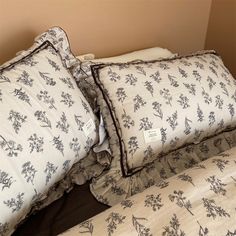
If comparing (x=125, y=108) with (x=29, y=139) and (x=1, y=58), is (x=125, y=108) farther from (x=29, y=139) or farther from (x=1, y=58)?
(x=1, y=58)

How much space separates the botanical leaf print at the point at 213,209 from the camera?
85 cm

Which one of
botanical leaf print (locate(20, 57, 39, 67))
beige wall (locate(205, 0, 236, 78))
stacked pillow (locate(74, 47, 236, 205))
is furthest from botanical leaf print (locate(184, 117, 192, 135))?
beige wall (locate(205, 0, 236, 78))

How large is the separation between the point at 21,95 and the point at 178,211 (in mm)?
495

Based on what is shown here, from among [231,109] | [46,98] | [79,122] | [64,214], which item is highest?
[46,98]

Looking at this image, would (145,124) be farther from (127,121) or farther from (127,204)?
(127,204)

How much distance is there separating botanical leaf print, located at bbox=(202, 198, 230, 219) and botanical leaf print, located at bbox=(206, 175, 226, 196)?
45mm

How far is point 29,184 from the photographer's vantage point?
0.90m

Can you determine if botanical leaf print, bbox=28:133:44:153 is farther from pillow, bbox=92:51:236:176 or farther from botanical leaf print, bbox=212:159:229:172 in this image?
botanical leaf print, bbox=212:159:229:172

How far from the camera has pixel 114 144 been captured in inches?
46.3

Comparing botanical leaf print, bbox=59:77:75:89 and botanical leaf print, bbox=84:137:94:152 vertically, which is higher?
botanical leaf print, bbox=59:77:75:89

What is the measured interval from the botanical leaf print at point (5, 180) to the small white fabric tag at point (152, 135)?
0.46m

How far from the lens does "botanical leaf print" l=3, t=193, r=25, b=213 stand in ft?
2.79

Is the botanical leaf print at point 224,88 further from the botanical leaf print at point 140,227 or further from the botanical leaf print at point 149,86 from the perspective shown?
the botanical leaf print at point 140,227

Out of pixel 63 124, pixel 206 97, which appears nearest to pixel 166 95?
pixel 206 97
